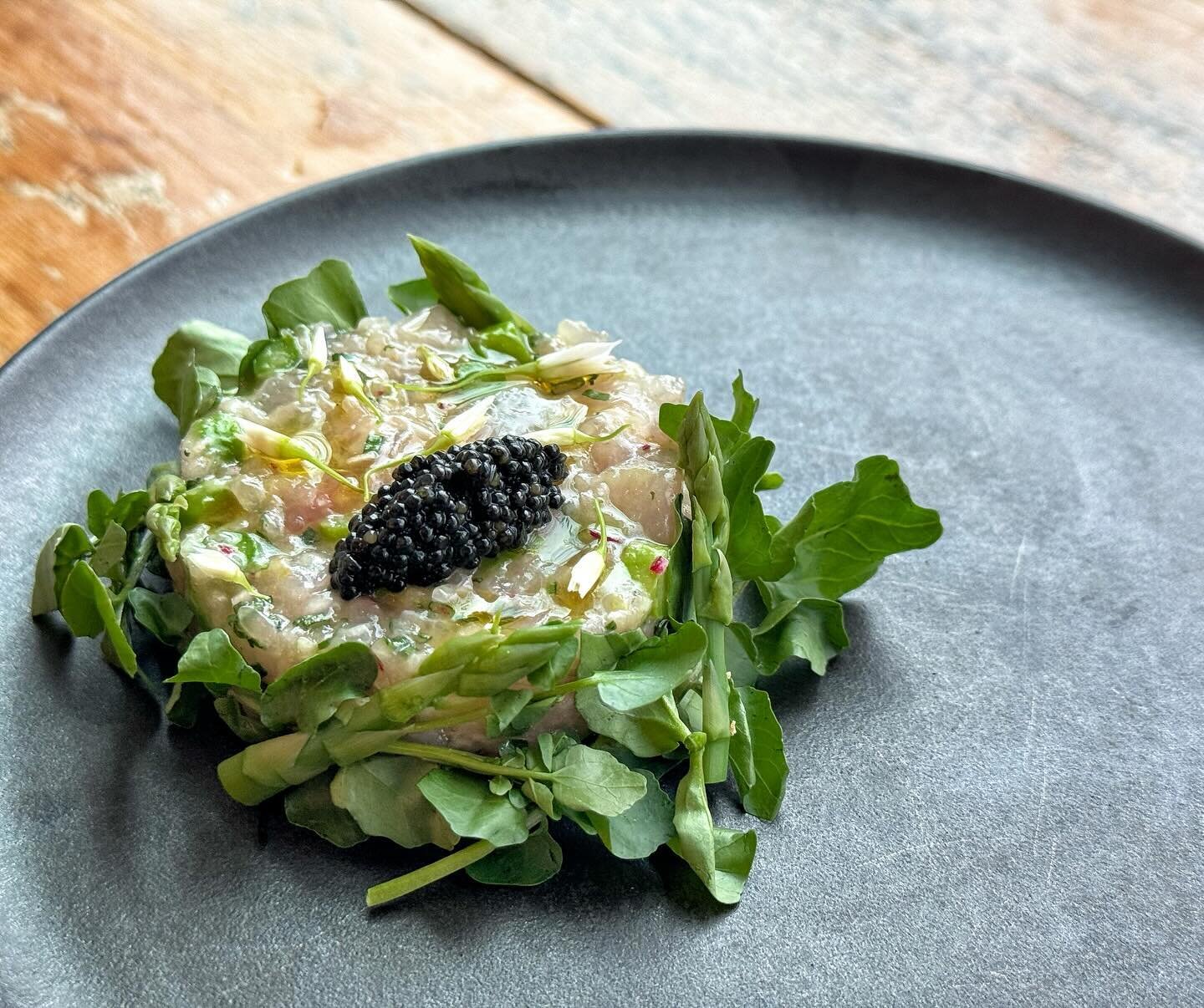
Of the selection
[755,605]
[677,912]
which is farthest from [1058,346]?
[677,912]

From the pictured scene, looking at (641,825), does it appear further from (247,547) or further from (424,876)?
(247,547)

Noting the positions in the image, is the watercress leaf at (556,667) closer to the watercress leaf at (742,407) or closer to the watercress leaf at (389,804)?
the watercress leaf at (389,804)

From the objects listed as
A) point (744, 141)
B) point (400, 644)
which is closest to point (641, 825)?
point (400, 644)

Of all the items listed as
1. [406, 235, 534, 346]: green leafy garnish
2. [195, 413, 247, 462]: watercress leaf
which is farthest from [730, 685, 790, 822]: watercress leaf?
[195, 413, 247, 462]: watercress leaf

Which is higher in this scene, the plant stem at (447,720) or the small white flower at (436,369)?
the small white flower at (436,369)

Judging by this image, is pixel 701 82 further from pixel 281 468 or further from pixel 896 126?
pixel 281 468

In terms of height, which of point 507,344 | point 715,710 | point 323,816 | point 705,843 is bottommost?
point 323,816

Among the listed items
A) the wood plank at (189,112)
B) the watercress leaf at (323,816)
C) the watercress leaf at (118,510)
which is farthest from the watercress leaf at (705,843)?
the wood plank at (189,112)
